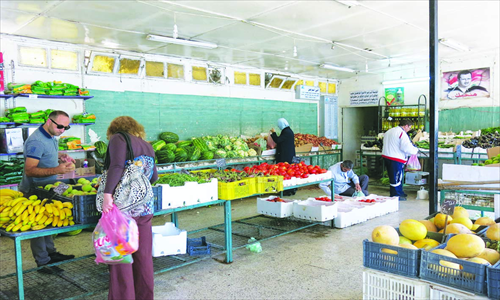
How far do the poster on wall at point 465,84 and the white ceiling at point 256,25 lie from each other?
1.13m

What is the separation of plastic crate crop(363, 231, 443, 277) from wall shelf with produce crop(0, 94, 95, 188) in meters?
5.75

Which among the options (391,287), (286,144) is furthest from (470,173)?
(286,144)

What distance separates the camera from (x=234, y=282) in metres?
4.16

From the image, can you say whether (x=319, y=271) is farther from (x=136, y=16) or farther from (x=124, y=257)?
(x=136, y=16)

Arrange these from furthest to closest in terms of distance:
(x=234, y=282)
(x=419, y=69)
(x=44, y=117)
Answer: (x=419, y=69)
(x=44, y=117)
(x=234, y=282)

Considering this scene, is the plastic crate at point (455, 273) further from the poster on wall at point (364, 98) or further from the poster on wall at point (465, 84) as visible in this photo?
the poster on wall at point (364, 98)

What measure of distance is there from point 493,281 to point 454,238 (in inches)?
17.9

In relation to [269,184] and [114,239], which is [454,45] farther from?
[114,239]

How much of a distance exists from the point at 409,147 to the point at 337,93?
575cm

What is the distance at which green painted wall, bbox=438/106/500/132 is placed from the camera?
10102 millimetres

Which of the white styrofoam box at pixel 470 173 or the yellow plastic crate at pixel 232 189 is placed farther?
the yellow plastic crate at pixel 232 189

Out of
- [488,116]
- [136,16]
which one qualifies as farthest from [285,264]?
[488,116]

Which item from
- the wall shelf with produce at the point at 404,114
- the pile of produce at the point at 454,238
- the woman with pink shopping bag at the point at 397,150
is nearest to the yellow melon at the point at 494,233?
the pile of produce at the point at 454,238

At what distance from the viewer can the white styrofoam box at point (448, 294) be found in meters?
2.13
